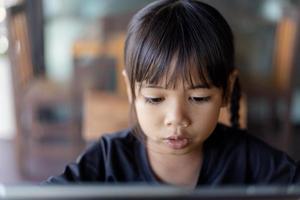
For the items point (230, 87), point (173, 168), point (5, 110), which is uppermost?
point (230, 87)

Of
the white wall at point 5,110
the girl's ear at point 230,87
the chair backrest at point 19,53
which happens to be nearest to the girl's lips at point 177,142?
the girl's ear at point 230,87

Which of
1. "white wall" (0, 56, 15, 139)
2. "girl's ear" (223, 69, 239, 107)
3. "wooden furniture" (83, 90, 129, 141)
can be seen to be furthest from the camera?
"white wall" (0, 56, 15, 139)

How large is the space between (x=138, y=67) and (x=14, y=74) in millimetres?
1203

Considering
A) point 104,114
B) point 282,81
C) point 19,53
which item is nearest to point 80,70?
point 19,53

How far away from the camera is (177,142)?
1.94 feet

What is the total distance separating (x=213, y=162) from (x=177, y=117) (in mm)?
161

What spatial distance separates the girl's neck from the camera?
2.21ft

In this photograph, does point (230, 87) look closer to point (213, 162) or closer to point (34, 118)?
point (213, 162)

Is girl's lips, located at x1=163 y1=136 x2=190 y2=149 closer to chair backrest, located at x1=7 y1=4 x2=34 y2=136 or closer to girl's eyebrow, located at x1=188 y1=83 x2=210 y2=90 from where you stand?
girl's eyebrow, located at x1=188 y1=83 x2=210 y2=90

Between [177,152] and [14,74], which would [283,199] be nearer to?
[177,152]

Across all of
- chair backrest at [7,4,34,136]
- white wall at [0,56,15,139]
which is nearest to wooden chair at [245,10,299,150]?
chair backrest at [7,4,34,136]

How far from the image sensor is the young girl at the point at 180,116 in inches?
22.5

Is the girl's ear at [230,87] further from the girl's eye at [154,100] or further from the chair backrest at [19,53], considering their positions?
the chair backrest at [19,53]

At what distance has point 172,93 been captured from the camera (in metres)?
0.56
